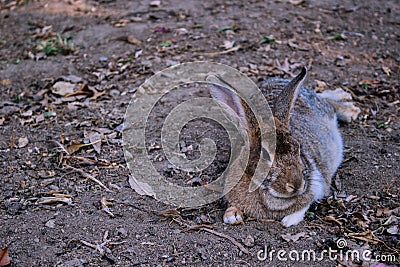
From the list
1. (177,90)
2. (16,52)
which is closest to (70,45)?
(16,52)

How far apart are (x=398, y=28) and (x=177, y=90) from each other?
3.76 meters

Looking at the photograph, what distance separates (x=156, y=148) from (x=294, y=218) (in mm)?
1686

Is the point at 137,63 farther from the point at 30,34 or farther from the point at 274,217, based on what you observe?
the point at 274,217

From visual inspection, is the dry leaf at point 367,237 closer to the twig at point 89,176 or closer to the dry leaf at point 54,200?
the twig at point 89,176

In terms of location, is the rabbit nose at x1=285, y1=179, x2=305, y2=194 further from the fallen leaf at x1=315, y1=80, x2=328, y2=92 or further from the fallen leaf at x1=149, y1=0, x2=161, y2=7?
the fallen leaf at x1=149, y1=0, x2=161, y2=7

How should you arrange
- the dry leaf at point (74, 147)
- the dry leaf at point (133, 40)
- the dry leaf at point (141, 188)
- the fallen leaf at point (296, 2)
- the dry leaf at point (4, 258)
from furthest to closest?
the fallen leaf at point (296, 2)
the dry leaf at point (133, 40)
the dry leaf at point (74, 147)
the dry leaf at point (141, 188)
the dry leaf at point (4, 258)

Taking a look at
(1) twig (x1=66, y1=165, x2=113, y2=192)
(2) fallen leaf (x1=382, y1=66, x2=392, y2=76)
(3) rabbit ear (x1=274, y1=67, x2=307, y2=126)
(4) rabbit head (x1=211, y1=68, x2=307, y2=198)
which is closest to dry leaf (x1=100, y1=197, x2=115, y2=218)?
(1) twig (x1=66, y1=165, x2=113, y2=192)

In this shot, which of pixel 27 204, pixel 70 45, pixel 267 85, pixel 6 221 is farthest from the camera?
pixel 70 45

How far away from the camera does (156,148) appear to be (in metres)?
5.54

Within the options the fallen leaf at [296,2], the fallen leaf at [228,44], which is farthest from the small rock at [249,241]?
the fallen leaf at [296,2]

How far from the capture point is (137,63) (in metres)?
7.10

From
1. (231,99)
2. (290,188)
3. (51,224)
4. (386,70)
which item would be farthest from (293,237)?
(386,70)

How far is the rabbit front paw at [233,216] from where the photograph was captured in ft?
15.1

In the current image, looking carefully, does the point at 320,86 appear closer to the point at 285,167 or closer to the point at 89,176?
the point at 285,167
